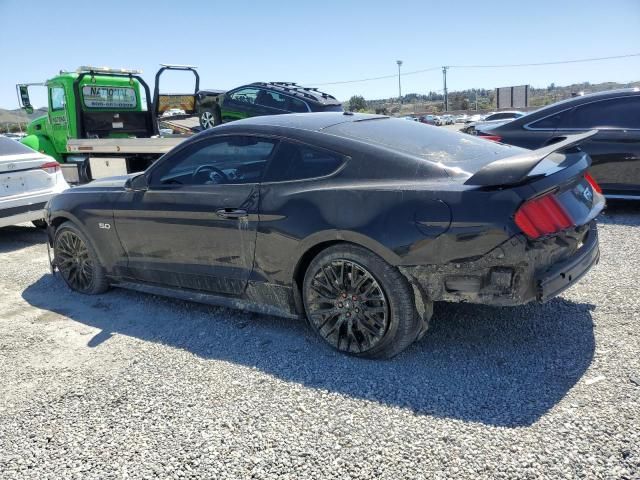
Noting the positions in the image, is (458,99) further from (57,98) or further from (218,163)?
(218,163)

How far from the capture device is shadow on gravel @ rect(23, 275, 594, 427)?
290 centimetres

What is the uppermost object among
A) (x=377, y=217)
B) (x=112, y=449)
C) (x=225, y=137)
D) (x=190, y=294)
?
(x=225, y=137)

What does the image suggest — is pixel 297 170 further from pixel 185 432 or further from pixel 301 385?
pixel 185 432

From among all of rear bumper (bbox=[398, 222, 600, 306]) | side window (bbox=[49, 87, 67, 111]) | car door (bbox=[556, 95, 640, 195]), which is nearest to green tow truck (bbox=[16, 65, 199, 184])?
side window (bbox=[49, 87, 67, 111])

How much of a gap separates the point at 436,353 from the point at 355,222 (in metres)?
1.02

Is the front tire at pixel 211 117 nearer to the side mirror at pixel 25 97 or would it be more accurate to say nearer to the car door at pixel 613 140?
the side mirror at pixel 25 97

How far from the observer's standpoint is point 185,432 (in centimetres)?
278

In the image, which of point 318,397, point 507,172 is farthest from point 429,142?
point 318,397

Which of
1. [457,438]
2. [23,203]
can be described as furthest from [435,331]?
[23,203]

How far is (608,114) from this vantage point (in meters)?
6.75

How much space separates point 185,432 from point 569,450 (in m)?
1.87

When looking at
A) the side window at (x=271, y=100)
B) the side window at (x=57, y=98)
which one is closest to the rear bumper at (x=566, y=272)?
the side window at (x=271, y=100)

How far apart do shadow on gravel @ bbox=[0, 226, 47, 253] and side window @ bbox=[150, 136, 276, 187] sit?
3947 millimetres

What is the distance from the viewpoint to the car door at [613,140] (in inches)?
257
